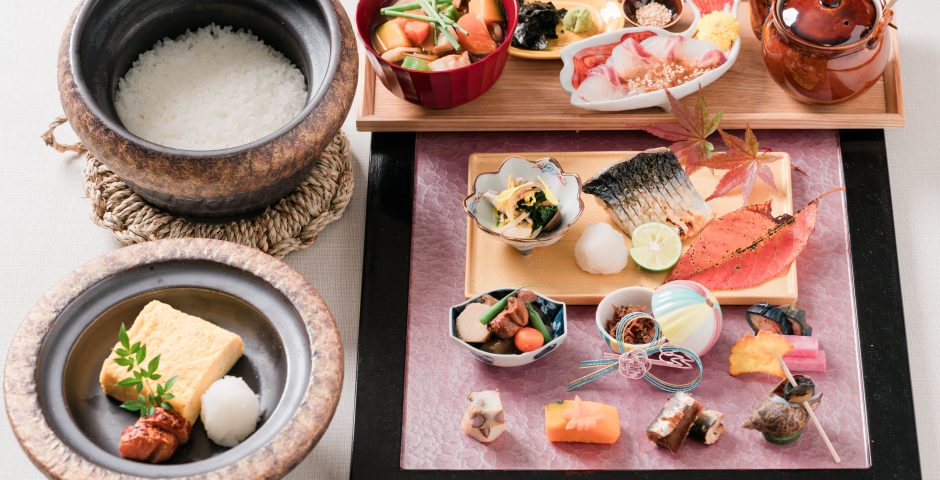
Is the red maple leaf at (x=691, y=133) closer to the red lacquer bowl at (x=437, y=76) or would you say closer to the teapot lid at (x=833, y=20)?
the teapot lid at (x=833, y=20)

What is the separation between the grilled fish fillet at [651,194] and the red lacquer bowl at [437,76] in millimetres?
326

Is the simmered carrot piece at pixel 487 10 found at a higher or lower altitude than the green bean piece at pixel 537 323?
higher

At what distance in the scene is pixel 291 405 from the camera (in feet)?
5.89

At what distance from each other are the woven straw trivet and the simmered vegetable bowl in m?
0.26

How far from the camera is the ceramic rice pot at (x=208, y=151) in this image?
1.90 metres

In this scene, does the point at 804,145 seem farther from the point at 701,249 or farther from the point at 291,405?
the point at 291,405

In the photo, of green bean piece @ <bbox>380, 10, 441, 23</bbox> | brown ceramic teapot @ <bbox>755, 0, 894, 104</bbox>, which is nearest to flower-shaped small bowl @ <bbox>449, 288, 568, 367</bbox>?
green bean piece @ <bbox>380, 10, 441, 23</bbox>

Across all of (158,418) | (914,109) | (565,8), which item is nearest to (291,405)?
(158,418)

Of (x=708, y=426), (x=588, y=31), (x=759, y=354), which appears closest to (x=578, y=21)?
(x=588, y=31)

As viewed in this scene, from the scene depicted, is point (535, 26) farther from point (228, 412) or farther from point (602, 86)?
point (228, 412)

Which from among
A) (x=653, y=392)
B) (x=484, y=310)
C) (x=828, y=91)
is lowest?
(x=653, y=392)

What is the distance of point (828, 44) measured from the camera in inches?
84.5

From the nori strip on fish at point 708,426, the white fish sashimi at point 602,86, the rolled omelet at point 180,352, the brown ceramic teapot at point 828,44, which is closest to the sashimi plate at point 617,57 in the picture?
the white fish sashimi at point 602,86

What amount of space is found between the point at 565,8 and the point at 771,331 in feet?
2.92
